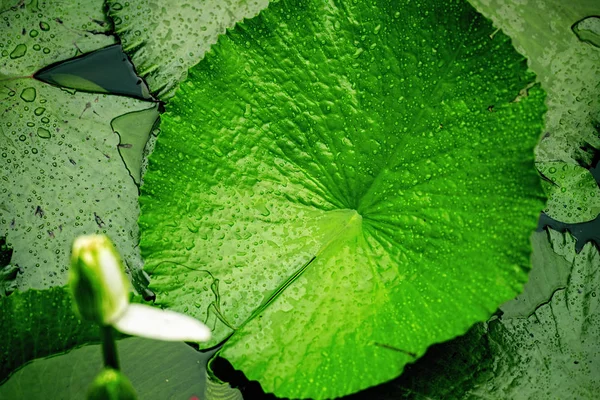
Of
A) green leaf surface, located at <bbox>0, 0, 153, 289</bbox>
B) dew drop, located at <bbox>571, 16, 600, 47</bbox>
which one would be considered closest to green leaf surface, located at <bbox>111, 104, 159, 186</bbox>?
green leaf surface, located at <bbox>0, 0, 153, 289</bbox>

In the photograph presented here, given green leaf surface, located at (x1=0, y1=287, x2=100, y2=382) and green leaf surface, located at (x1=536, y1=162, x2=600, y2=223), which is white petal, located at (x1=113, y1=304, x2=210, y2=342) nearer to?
green leaf surface, located at (x1=0, y1=287, x2=100, y2=382)

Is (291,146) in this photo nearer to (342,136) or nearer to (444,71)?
(342,136)

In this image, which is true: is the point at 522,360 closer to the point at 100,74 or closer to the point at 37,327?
the point at 37,327

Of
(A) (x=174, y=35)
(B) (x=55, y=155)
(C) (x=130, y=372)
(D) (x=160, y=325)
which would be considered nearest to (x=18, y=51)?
(B) (x=55, y=155)

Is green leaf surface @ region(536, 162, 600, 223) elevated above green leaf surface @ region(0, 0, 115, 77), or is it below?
above

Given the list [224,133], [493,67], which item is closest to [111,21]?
[224,133]

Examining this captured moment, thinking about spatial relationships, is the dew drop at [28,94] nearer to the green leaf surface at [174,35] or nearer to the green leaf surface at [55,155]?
the green leaf surface at [55,155]

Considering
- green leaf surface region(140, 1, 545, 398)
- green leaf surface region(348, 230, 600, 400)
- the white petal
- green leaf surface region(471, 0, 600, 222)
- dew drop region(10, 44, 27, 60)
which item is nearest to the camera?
the white petal
